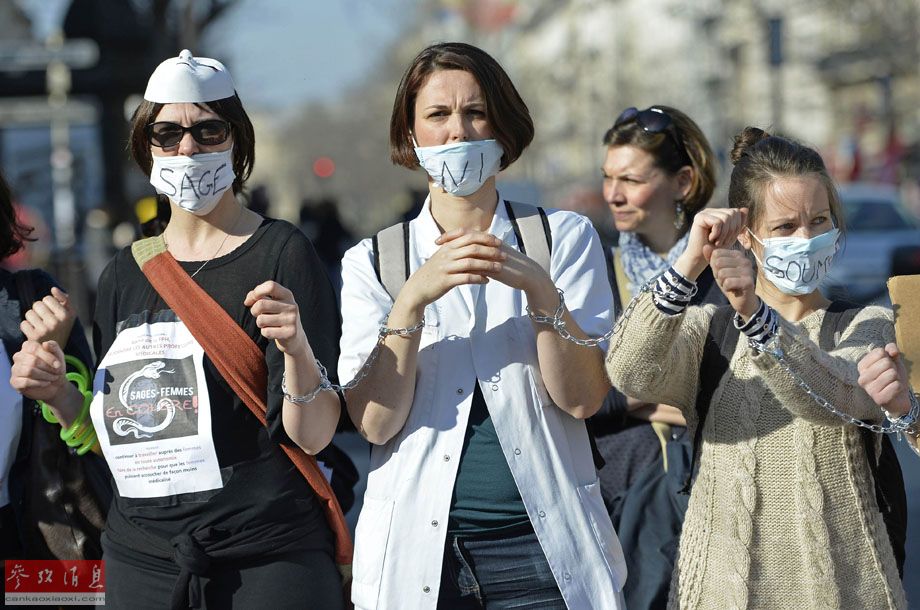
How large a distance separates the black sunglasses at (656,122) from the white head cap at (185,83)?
6.15ft

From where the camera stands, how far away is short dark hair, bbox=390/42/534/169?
10.9 feet

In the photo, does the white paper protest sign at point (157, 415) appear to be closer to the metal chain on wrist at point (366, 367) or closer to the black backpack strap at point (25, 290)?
the metal chain on wrist at point (366, 367)

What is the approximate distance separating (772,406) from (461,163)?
963mm

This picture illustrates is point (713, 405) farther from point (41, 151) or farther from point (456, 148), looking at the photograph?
point (41, 151)

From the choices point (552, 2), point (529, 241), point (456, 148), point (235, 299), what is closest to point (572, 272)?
point (529, 241)

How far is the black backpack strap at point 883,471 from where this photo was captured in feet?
11.0

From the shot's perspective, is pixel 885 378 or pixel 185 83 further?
pixel 185 83

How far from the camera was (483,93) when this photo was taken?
10.9 ft

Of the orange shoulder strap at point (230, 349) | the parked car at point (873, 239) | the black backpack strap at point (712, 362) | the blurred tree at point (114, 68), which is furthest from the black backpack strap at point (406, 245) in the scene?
the blurred tree at point (114, 68)

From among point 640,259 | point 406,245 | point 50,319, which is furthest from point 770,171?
point 50,319

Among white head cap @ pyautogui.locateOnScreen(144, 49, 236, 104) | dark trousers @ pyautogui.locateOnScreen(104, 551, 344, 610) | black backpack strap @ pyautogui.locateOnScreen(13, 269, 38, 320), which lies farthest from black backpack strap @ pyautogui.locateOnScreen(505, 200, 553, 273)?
black backpack strap @ pyautogui.locateOnScreen(13, 269, 38, 320)

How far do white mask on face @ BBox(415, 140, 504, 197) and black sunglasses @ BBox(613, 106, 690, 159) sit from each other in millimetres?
1693

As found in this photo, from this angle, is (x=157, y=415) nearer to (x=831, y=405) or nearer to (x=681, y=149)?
(x=831, y=405)

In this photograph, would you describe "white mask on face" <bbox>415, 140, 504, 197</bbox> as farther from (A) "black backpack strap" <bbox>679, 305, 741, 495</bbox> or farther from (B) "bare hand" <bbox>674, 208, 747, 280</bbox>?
(A) "black backpack strap" <bbox>679, 305, 741, 495</bbox>
